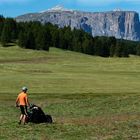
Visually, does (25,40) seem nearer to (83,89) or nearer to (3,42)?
(3,42)

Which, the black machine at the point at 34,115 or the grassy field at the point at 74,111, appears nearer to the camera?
the grassy field at the point at 74,111

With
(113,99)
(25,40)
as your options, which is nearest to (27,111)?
(113,99)

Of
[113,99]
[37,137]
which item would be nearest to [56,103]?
[113,99]

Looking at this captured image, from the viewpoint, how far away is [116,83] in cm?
7306

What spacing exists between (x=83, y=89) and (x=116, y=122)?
1288 inches

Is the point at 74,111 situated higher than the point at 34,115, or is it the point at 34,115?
the point at 34,115

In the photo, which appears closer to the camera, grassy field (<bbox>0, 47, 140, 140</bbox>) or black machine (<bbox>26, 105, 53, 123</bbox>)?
grassy field (<bbox>0, 47, 140, 140</bbox>)

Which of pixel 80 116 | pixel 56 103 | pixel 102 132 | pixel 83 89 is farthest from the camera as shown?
pixel 83 89

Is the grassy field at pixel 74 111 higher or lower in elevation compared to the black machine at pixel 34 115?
lower

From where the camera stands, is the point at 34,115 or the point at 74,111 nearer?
the point at 34,115

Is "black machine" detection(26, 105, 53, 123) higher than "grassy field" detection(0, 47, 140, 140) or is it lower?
higher

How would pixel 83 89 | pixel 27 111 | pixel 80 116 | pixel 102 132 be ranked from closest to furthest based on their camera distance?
pixel 102 132 → pixel 27 111 → pixel 80 116 → pixel 83 89

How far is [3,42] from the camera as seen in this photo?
19250 centimetres

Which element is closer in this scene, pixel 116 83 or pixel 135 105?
pixel 135 105
